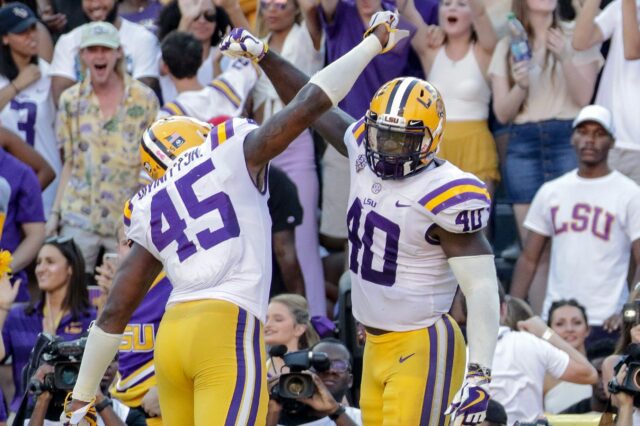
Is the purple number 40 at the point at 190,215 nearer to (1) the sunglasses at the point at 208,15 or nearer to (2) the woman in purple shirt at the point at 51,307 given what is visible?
(2) the woman in purple shirt at the point at 51,307

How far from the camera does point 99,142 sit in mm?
9727

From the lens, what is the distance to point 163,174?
630 centimetres

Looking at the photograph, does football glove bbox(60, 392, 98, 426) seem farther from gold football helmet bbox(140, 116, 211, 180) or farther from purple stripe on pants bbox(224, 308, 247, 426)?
gold football helmet bbox(140, 116, 211, 180)

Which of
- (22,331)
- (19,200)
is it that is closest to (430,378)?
(22,331)

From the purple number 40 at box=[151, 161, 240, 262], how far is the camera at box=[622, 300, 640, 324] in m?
2.08

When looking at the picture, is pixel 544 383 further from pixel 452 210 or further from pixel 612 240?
pixel 452 210

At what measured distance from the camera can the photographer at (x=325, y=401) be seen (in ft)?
21.7

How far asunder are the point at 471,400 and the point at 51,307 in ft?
12.8

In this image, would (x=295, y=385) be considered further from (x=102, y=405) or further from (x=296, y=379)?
(x=102, y=405)

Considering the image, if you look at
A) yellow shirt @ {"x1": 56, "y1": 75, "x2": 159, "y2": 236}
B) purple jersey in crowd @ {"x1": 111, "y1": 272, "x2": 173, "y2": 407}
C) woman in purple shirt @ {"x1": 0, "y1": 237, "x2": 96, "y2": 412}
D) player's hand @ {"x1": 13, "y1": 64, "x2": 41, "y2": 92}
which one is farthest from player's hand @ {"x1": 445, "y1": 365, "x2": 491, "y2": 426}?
player's hand @ {"x1": 13, "y1": 64, "x2": 41, "y2": 92}

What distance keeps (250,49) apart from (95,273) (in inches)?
148

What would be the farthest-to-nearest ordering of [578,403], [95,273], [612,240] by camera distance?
[95,273] < [612,240] < [578,403]

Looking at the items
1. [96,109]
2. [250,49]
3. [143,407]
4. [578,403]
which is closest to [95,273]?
[96,109]

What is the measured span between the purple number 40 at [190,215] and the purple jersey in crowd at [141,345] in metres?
1.33
